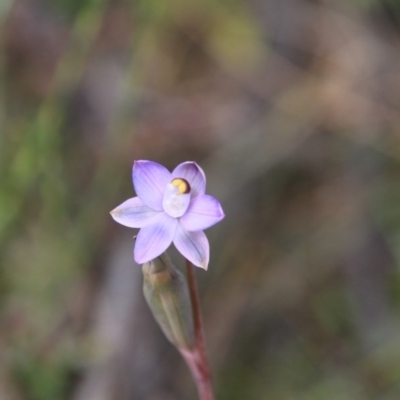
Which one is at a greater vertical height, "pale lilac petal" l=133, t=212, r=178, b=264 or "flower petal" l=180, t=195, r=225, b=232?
"flower petal" l=180, t=195, r=225, b=232

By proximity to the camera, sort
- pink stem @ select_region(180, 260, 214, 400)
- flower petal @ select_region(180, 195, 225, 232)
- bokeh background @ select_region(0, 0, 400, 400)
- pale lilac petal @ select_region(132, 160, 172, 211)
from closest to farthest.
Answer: flower petal @ select_region(180, 195, 225, 232) < pale lilac petal @ select_region(132, 160, 172, 211) < pink stem @ select_region(180, 260, 214, 400) < bokeh background @ select_region(0, 0, 400, 400)

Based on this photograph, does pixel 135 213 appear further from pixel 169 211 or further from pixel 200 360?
pixel 200 360

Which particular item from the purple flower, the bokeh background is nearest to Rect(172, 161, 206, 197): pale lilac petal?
the purple flower

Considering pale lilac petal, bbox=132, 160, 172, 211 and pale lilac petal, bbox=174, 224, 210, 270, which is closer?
pale lilac petal, bbox=174, 224, 210, 270

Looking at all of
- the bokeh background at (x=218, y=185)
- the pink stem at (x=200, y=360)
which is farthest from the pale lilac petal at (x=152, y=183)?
the bokeh background at (x=218, y=185)

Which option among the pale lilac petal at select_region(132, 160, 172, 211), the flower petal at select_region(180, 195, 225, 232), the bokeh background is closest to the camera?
the flower petal at select_region(180, 195, 225, 232)

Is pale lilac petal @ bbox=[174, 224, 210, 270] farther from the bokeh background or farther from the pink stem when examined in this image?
the bokeh background

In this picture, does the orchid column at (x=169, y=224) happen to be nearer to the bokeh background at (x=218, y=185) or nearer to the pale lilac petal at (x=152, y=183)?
the pale lilac petal at (x=152, y=183)
